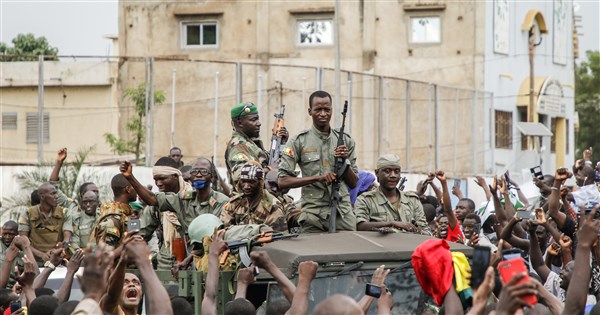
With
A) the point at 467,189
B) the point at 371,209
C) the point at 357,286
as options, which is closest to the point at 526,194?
the point at 371,209

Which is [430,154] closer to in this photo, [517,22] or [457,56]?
[457,56]

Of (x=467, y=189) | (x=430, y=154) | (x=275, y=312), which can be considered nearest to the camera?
(x=275, y=312)

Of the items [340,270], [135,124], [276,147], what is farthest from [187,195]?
[135,124]

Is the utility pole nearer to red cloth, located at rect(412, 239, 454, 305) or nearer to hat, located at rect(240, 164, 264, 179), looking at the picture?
hat, located at rect(240, 164, 264, 179)

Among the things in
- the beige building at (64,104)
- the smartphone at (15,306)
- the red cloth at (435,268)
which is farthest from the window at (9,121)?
the red cloth at (435,268)

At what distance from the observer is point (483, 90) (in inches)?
1569

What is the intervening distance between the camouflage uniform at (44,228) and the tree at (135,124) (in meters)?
21.4

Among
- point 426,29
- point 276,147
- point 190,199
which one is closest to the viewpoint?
point 190,199

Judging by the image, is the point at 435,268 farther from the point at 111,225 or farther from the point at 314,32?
the point at 314,32

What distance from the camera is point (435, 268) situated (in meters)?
6.70

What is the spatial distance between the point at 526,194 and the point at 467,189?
518 inches

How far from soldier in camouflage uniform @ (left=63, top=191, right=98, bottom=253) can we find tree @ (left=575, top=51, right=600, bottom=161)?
137ft

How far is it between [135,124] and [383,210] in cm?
2689

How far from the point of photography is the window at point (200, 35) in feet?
137
